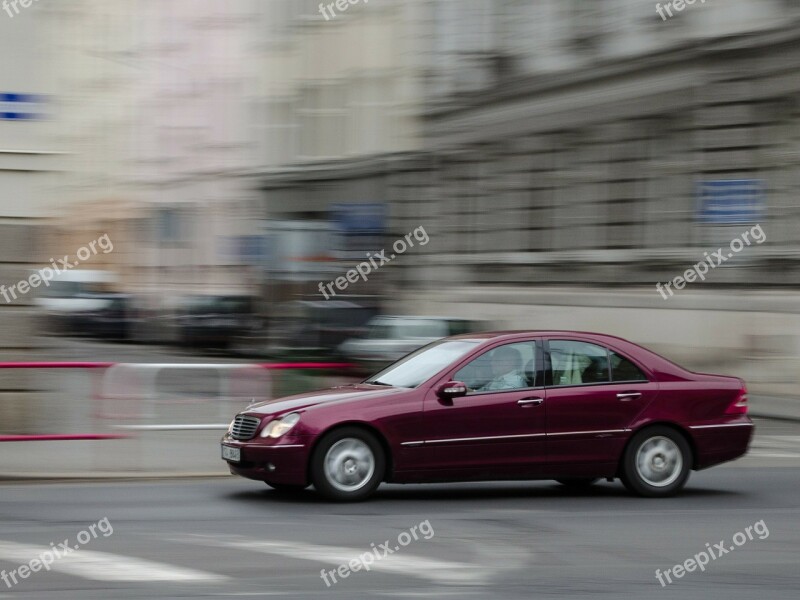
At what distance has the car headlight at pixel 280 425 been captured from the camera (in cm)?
1099

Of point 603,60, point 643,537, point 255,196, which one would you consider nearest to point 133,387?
point 643,537

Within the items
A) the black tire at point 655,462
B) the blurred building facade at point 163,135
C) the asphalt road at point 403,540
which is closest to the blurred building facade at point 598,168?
the blurred building facade at point 163,135

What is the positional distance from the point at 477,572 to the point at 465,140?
2848 centimetres

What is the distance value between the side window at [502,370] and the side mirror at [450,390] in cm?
15

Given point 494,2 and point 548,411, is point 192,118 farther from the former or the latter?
point 548,411

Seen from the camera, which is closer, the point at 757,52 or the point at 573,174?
the point at 757,52

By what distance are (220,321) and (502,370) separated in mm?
27411

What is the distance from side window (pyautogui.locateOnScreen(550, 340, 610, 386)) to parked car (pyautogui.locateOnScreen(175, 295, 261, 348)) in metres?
26.6

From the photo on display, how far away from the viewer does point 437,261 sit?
37906mm

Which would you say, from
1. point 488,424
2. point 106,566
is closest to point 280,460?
point 488,424

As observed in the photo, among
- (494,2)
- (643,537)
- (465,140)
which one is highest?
(494,2)

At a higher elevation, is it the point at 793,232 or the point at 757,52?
the point at 757,52

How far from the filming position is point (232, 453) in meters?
11.4

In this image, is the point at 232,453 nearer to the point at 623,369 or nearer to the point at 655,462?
the point at 623,369
